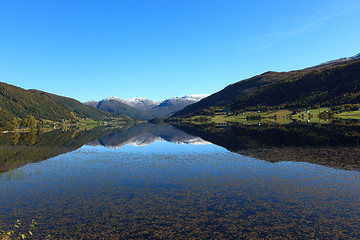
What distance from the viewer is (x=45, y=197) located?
88.2 ft

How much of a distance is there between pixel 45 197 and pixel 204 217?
20208 millimetres

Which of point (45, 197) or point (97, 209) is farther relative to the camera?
point (45, 197)

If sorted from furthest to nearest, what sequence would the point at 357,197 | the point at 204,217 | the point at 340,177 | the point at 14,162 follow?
1. the point at 14,162
2. the point at 340,177
3. the point at 357,197
4. the point at 204,217

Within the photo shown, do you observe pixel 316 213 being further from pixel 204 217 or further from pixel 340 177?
pixel 340 177

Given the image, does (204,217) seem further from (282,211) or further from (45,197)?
(45,197)

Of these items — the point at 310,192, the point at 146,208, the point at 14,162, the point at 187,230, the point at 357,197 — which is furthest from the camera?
the point at 14,162

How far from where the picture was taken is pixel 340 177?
31.2m

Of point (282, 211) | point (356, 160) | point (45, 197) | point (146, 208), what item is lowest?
point (356, 160)

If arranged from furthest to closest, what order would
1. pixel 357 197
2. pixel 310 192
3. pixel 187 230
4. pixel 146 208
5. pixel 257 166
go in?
pixel 257 166 → pixel 310 192 → pixel 357 197 → pixel 146 208 → pixel 187 230

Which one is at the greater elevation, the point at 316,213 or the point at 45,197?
the point at 45,197

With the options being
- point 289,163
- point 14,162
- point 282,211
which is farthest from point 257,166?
point 14,162

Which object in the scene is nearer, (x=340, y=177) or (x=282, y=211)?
(x=282, y=211)

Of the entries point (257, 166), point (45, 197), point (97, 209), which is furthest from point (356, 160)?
point (45, 197)

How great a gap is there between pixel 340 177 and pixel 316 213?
48.8 feet
